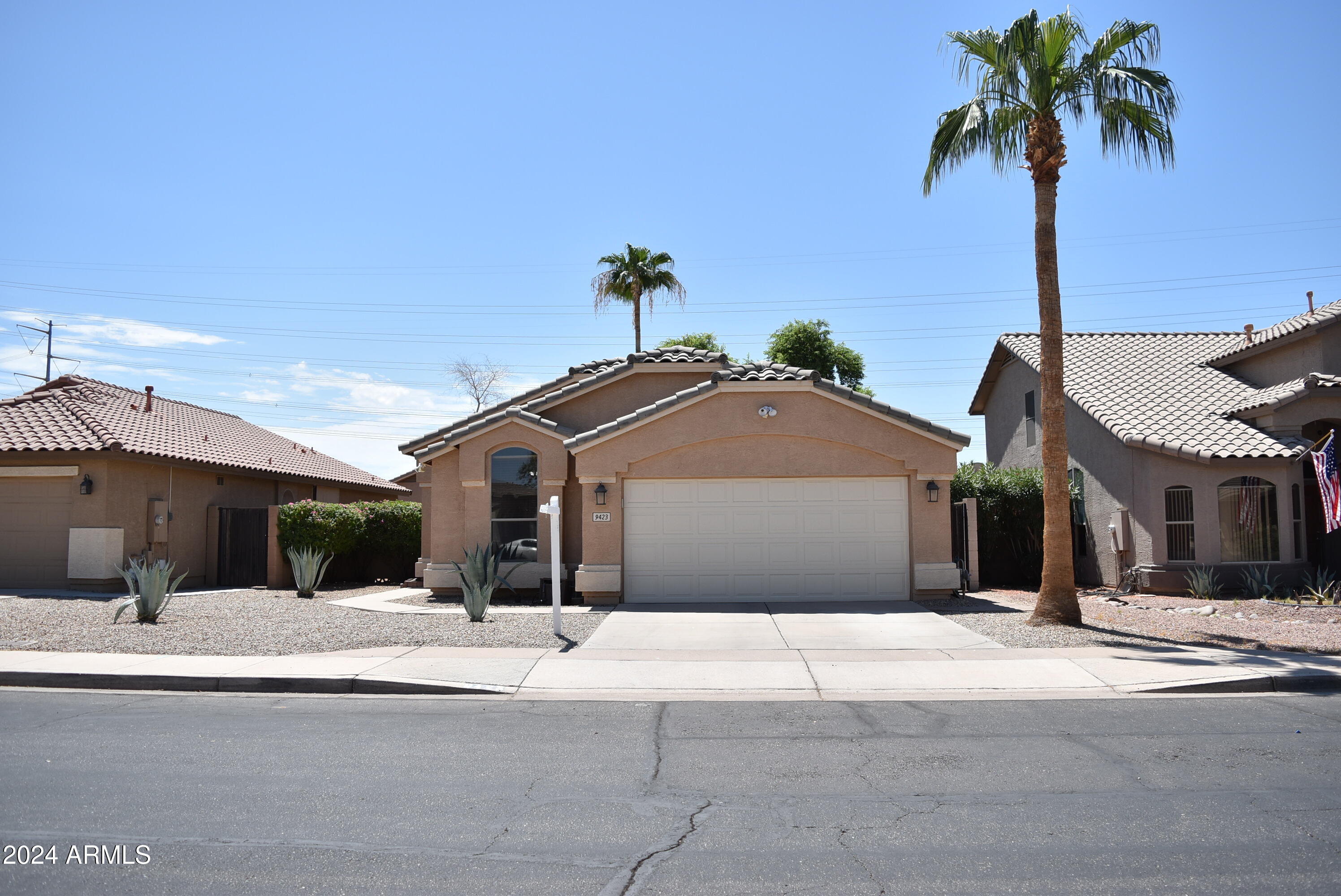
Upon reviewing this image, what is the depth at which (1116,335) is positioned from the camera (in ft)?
80.3

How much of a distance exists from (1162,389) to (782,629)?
41.4 feet

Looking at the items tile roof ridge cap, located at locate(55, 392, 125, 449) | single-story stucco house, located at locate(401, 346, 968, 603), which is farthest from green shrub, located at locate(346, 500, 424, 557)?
single-story stucco house, located at locate(401, 346, 968, 603)

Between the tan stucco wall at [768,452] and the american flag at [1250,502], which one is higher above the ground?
the tan stucco wall at [768,452]

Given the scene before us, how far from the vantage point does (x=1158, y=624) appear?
14.0 metres

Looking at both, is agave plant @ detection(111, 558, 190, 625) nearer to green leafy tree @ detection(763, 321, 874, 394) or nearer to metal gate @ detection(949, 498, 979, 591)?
metal gate @ detection(949, 498, 979, 591)

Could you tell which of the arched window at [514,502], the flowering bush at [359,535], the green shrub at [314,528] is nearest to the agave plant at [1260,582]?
the arched window at [514,502]

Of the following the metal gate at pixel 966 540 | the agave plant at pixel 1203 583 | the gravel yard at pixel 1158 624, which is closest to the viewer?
the gravel yard at pixel 1158 624

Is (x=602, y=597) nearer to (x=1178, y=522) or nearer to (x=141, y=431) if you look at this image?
(x=1178, y=522)

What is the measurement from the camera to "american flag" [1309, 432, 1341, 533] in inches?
626

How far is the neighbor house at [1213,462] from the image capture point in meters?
17.8

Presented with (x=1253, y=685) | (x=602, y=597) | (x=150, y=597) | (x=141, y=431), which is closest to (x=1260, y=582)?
(x=1253, y=685)

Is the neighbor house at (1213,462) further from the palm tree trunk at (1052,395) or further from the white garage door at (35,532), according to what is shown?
the white garage door at (35,532)

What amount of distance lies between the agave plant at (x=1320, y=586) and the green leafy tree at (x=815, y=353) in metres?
22.0

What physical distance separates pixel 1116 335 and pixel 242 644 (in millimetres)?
22342
